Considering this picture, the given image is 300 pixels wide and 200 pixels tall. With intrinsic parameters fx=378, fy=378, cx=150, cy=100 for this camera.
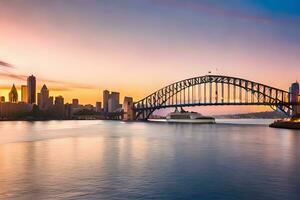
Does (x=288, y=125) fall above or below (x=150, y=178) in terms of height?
above

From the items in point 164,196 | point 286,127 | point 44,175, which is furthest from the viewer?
point 286,127

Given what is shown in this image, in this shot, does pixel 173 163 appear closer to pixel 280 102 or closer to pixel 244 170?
pixel 244 170

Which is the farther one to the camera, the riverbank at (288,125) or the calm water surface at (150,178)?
the riverbank at (288,125)

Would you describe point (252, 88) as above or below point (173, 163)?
above

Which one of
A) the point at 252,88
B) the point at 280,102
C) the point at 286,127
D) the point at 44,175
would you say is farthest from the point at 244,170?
Result: the point at 252,88

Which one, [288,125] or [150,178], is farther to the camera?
[288,125]

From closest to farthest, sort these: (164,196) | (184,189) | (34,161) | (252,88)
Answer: (164,196) < (184,189) < (34,161) < (252,88)

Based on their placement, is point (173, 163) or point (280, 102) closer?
point (173, 163)

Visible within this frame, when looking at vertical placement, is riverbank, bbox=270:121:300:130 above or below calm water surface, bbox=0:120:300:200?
above

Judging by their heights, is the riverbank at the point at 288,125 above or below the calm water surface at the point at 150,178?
above

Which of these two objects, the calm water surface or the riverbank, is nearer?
the calm water surface
